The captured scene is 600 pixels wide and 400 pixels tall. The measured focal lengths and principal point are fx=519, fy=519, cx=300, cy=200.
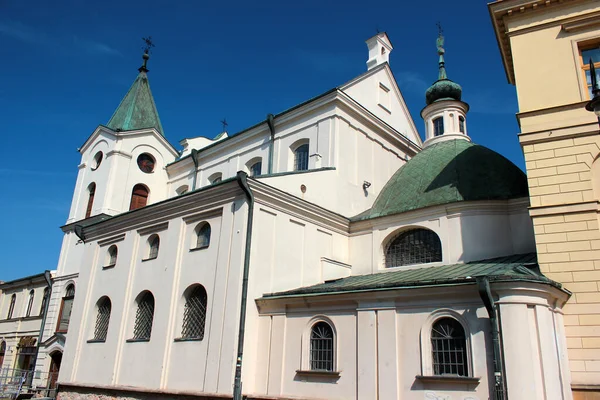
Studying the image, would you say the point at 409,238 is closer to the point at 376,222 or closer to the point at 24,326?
the point at 376,222

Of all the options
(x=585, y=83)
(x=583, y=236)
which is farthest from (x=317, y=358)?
(x=585, y=83)

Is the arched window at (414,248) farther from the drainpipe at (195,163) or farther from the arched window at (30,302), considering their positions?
the arched window at (30,302)

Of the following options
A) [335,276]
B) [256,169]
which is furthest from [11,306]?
[335,276]

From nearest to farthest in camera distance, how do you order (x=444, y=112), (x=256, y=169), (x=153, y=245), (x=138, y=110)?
(x=153, y=245), (x=444, y=112), (x=256, y=169), (x=138, y=110)

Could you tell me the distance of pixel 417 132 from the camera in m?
22.5

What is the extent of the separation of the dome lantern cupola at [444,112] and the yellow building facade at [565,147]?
6126mm

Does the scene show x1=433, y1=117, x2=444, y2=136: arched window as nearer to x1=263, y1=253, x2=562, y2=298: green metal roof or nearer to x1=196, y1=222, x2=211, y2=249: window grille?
x1=263, y1=253, x2=562, y2=298: green metal roof

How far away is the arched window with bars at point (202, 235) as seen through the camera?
14.8m

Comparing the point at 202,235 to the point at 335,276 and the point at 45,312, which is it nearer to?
the point at 335,276

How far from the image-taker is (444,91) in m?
19.8

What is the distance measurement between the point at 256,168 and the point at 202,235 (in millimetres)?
6104

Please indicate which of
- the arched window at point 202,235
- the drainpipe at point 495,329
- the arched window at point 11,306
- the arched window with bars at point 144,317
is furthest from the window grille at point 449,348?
the arched window at point 11,306

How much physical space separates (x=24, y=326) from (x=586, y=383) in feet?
88.7

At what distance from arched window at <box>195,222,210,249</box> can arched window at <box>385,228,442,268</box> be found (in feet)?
17.7
